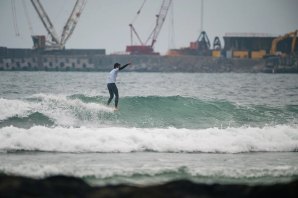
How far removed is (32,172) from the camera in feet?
29.2

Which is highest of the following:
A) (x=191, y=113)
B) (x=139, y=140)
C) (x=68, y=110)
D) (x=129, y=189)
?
(x=129, y=189)

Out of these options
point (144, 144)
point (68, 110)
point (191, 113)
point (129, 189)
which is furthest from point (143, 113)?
point (129, 189)

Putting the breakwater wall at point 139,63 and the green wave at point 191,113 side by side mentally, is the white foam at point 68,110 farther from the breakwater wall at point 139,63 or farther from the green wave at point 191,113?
the breakwater wall at point 139,63

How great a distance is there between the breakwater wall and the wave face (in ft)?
394

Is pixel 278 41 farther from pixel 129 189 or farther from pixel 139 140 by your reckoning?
pixel 129 189

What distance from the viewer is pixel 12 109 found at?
18.8 m

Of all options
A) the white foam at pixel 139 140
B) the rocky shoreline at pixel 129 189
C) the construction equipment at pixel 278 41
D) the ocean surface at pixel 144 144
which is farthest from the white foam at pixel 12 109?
the construction equipment at pixel 278 41

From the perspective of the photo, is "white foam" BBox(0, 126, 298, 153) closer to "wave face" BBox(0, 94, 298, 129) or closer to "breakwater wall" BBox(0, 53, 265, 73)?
"wave face" BBox(0, 94, 298, 129)

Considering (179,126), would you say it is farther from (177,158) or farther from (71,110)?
(177,158)

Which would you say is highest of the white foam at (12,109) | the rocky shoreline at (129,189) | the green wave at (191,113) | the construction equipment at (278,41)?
the construction equipment at (278,41)

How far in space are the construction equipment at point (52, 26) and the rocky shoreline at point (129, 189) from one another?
12627 cm

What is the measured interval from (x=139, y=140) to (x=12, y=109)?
294 inches

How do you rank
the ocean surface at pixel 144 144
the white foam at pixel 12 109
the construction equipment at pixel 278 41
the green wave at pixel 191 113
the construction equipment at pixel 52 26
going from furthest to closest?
the construction equipment at pixel 278 41
the construction equipment at pixel 52 26
the green wave at pixel 191 113
the white foam at pixel 12 109
the ocean surface at pixel 144 144

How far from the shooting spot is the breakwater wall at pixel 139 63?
144000 millimetres
